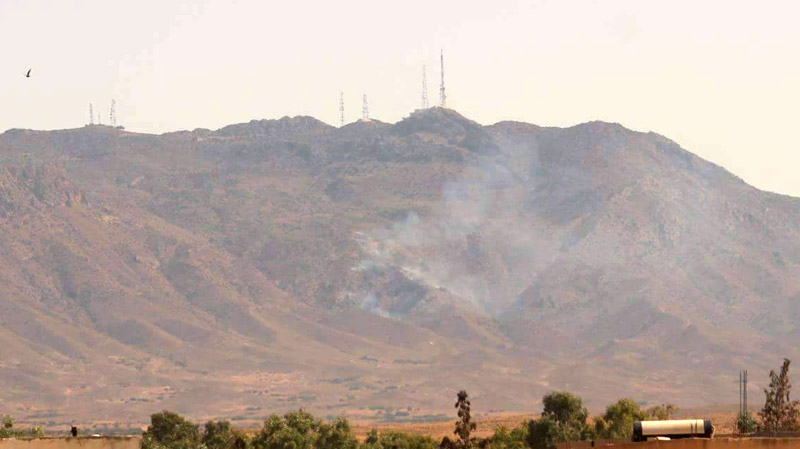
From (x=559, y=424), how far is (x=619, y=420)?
213 inches

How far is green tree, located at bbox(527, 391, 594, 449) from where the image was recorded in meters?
161

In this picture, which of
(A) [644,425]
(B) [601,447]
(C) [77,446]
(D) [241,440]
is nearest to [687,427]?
(A) [644,425]

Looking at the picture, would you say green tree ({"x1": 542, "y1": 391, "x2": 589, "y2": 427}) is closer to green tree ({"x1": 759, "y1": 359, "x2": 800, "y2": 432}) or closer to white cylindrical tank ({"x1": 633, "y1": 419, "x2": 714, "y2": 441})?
green tree ({"x1": 759, "y1": 359, "x2": 800, "y2": 432})

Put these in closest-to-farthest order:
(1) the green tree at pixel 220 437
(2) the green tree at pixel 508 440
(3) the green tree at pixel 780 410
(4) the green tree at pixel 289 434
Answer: (3) the green tree at pixel 780 410
(2) the green tree at pixel 508 440
(4) the green tree at pixel 289 434
(1) the green tree at pixel 220 437

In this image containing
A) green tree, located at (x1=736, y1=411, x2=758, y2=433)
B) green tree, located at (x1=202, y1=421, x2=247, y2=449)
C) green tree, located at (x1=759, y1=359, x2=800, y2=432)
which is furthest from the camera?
green tree, located at (x1=202, y1=421, x2=247, y2=449)

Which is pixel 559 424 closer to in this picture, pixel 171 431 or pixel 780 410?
pixel 780 410

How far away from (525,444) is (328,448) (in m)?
18.3

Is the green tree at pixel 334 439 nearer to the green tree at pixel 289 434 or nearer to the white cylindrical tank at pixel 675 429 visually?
the green tree at pixel 289 434

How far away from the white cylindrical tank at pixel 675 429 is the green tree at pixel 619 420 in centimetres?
11719

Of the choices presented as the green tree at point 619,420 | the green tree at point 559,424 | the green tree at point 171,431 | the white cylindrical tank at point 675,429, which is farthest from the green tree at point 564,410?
the white cylindrical tank at point 675,429

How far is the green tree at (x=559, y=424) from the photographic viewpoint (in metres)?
161

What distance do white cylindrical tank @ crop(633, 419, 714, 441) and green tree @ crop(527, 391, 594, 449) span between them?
10515 cm

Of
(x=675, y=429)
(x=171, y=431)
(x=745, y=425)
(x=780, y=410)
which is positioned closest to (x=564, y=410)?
(x=171, y=431)

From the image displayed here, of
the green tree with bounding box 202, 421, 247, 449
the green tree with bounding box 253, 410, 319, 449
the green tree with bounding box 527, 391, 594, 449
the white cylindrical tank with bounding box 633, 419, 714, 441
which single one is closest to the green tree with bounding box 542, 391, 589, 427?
the green tree with bounding box 527, 391, 594, 449
